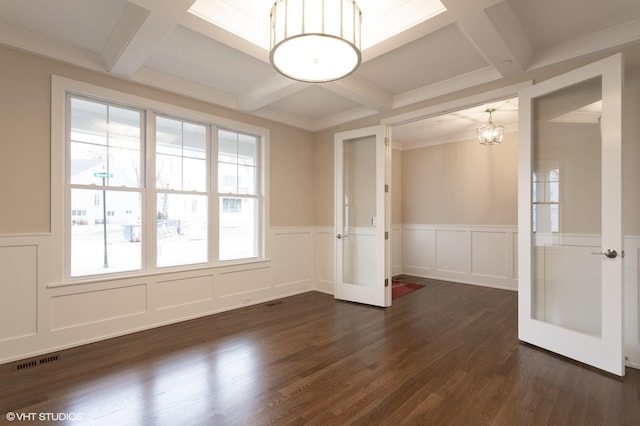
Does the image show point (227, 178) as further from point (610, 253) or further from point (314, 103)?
point (610, 253)

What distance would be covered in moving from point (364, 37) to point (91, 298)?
353 centimetres

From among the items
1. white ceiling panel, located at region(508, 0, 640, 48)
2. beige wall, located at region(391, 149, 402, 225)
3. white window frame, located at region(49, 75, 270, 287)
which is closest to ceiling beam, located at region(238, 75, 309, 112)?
white window frame, located at region(49, 75, 270, 287)

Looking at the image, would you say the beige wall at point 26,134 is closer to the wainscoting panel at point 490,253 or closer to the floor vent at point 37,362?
the floor vent at point 37,362

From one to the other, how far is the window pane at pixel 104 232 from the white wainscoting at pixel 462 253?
499 cm

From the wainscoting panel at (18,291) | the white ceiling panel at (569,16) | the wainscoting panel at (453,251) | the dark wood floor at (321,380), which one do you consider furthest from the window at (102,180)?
the wainscoting panel at (453,251)

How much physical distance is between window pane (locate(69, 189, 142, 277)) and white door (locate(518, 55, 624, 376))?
4018 millimetres

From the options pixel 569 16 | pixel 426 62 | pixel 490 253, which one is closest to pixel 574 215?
pixel 569 16

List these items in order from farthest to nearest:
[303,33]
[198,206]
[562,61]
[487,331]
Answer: [198,206], [487,331], [562,61], [303,33]

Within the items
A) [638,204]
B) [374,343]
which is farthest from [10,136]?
[638,204]

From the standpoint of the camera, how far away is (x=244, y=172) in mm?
4461

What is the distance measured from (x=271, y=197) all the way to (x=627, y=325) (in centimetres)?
405

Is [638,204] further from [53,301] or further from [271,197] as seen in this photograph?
[53,301]

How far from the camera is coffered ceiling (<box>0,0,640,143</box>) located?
2.31 meters

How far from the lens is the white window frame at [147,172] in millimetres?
2889
